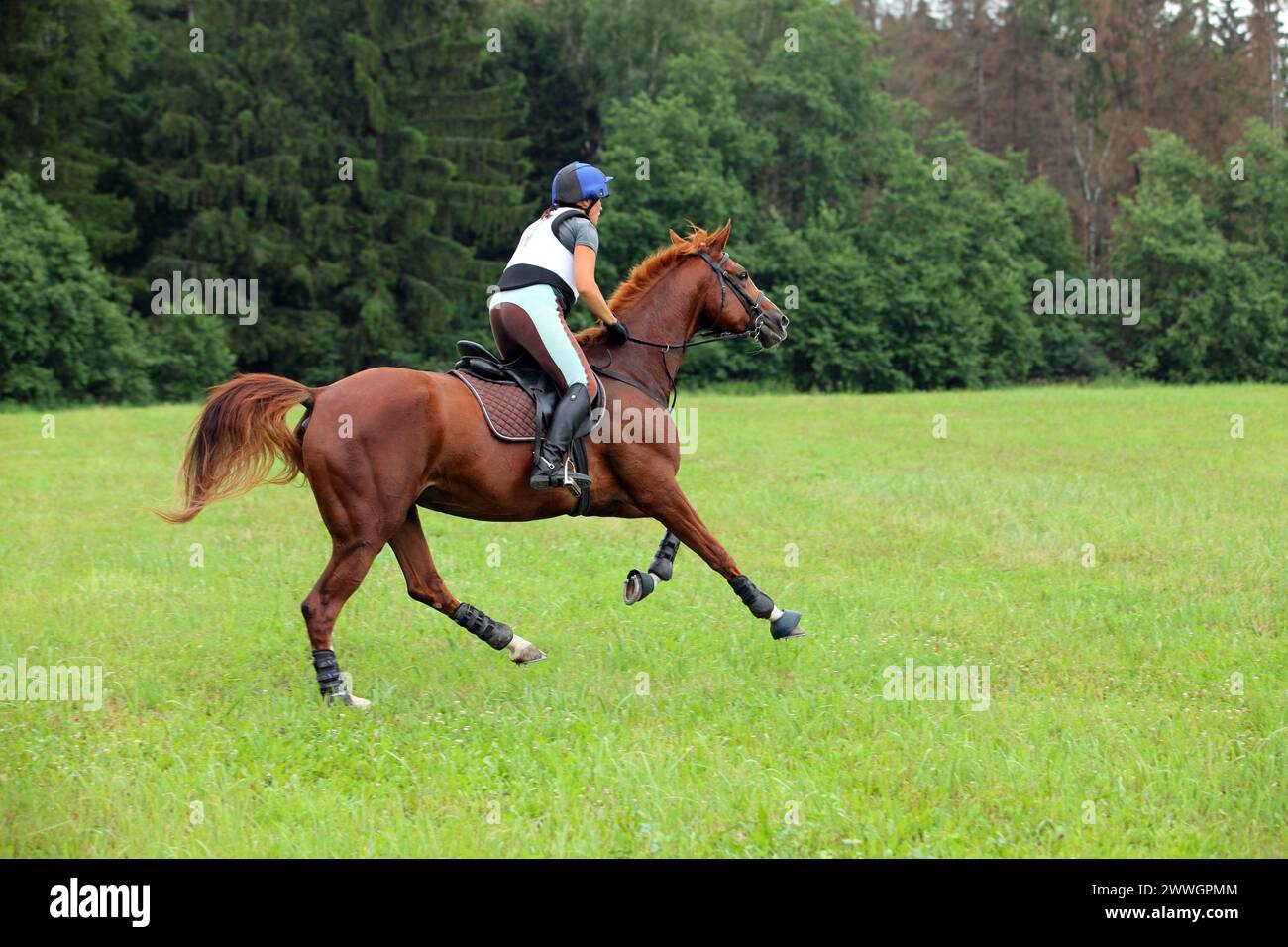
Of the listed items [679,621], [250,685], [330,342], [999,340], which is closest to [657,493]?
[679,621]

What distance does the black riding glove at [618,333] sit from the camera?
852cm

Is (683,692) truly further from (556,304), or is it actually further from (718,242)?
(718,242)

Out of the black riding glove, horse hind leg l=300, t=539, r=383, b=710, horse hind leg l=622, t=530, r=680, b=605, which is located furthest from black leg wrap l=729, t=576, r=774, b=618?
horse hind leg l=300, t=539, r=383, b=710

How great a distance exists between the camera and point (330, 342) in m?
46.3

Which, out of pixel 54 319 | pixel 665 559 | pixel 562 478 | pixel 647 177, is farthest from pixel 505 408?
pixel 647 177

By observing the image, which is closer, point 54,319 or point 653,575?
point 653,575

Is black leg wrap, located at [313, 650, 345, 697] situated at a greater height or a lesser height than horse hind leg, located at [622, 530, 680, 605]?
lesser

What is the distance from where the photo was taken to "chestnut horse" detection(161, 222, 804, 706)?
7.42m

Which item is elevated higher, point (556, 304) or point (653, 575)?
point (556, 304)

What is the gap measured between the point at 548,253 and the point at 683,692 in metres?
2.85

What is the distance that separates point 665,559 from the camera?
884 cm

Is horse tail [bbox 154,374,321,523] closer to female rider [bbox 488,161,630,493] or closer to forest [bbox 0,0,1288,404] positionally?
female rider [bbox 488,161,630,493]

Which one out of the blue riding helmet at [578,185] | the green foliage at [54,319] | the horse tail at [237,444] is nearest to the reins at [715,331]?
the blue riding helmet at [578,185]
